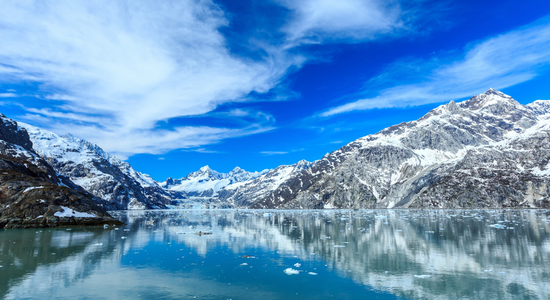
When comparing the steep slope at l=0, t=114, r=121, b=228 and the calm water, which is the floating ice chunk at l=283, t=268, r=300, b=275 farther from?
the steep slope at l=0, t=114, r=121, b=228

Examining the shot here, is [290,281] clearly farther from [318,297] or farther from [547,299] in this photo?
[547,299]

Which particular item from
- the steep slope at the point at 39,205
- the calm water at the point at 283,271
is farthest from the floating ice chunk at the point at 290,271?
the steep slope at the point at 39,205

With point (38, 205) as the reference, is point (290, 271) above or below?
below

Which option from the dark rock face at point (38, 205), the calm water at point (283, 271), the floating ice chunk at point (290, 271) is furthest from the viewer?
the dark rock face at point (38, 205)

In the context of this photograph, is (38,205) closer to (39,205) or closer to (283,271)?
(39,205)

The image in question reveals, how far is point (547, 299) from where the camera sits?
19.0 meters

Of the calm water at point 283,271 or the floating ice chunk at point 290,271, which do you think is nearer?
the calm water at point 283,271

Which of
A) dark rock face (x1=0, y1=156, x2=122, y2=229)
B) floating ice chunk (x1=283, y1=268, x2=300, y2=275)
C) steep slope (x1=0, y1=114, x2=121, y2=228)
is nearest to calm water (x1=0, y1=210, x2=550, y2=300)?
floating ice chunk (x1=283, y1=268, x2=300, y2=275)

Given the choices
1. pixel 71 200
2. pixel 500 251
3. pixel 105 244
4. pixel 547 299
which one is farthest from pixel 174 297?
pixel 71 200

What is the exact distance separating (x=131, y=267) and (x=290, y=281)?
17451 millimetres

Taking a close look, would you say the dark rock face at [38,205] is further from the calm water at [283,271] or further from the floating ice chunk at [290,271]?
the floating ice chunk at [290,271]

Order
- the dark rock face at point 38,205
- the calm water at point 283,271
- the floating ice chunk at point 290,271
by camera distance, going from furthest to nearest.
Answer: the dark rock face at point 38,205
the floating ice chunk at point 290,271
the calm water at point 283,271

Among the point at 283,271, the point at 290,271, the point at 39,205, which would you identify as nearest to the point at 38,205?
the point at 39,205

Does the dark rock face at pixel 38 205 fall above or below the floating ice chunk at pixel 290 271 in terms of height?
above
